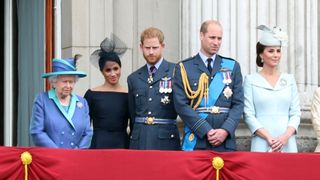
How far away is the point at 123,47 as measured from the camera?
8.66m

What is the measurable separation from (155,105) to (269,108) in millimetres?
958

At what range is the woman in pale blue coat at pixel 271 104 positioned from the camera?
7477 mm

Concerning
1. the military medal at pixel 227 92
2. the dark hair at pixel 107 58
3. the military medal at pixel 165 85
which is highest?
the dark hair at pixel 107 58

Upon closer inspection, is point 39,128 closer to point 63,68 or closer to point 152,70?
point 63,68

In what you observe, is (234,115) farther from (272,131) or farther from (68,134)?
(68,134)

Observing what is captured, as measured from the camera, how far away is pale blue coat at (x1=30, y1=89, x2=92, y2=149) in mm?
7191

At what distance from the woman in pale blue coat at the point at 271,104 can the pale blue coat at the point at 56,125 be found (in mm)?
1382

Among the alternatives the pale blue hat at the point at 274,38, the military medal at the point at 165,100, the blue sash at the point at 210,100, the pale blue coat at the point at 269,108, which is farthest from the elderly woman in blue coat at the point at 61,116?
the pale blue hat at the point at 274,38

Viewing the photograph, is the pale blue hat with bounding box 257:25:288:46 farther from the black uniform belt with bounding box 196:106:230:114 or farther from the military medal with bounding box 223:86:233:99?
the black uniform belt with bounding box 196:106:230:114

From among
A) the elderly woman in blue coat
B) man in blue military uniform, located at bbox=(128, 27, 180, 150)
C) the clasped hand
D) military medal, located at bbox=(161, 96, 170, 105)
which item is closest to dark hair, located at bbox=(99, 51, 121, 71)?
man in blue military uniform, located at bbox=(128, 27, 180, 150)

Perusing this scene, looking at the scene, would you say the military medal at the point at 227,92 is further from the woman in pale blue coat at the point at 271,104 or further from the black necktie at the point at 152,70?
the black necktie at the point at 152,70

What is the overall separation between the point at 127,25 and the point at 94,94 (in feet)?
5.49

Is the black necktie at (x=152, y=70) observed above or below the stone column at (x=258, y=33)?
below

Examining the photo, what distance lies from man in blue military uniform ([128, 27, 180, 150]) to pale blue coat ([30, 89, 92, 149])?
482 mm
